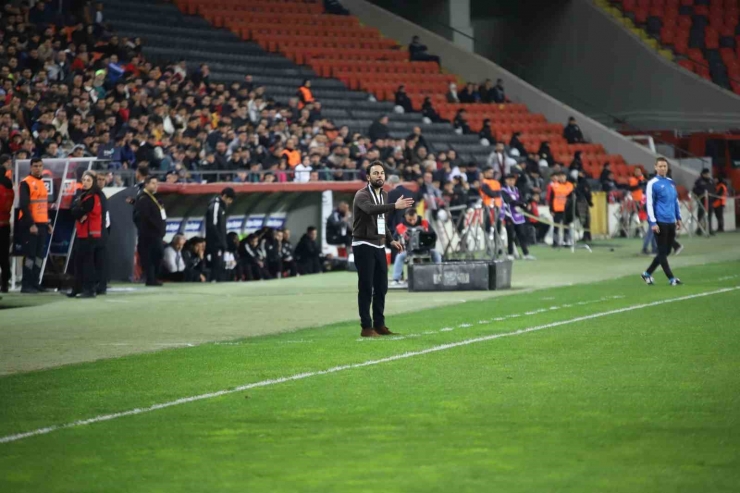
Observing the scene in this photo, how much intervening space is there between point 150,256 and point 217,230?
1.39 m


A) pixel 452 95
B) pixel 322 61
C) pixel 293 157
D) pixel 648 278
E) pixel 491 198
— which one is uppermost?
pixel 322 61

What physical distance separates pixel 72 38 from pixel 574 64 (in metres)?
22.0

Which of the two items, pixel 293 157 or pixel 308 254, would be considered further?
pixel 293 157

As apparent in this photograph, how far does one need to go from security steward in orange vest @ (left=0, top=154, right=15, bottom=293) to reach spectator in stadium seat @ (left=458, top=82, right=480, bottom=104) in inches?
905

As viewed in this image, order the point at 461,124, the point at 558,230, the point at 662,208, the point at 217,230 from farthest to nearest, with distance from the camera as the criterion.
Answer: the point at 461,124
the point at 558,230
the point at 217,230
the point at 662,208

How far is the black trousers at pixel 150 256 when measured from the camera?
78.2 ft

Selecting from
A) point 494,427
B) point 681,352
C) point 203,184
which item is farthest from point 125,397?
point 203,184

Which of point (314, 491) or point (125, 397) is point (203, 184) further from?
point (314, 491)

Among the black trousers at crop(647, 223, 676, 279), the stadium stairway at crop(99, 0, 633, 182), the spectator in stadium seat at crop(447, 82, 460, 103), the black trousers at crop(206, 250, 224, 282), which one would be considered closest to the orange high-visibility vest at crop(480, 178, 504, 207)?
the black trousers at crop(206, 250, 224, 282)

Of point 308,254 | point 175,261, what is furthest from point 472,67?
point 175,261

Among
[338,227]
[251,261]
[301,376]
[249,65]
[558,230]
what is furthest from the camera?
[249,65]

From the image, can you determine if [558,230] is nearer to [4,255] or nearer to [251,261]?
[251,261]

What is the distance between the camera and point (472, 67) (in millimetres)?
45844

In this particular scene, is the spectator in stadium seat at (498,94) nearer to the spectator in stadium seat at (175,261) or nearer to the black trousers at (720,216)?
the black trousers at (720,216)
